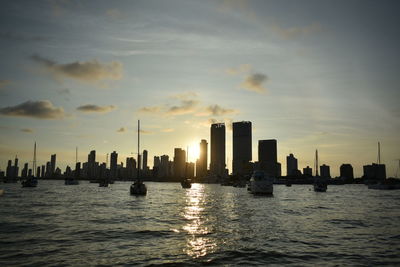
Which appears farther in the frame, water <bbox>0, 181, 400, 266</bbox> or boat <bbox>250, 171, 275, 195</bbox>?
boat <bbox>250, 171, 275, 195</bbox>

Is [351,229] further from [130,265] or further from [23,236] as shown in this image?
[23,236]

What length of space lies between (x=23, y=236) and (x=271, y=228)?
23.3 meters

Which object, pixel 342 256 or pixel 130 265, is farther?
Answer: pixel 342 256

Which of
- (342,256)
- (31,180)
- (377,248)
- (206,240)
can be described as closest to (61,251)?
(206,240)

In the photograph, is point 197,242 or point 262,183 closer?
point 197,242

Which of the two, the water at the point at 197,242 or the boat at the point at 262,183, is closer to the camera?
the water at the point at 197,242

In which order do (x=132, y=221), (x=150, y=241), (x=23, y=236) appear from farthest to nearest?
(x=132, y=221)
(x=23, y=236)
(x=150, y=241)

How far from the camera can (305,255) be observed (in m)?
20.9

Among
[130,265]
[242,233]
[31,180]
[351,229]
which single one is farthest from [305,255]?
[31,180]

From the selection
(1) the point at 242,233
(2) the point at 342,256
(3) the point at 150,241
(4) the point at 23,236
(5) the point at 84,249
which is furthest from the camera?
(1) the point at 242,233

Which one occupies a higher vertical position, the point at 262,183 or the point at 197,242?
the point at 262,183

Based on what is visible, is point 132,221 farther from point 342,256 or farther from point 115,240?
point 342,256

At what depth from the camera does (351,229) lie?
106 feet

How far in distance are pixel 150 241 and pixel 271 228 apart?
13.5m
